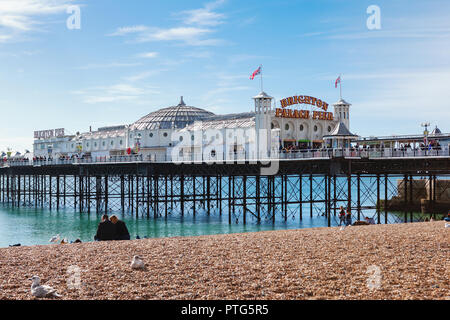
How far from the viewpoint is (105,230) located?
61.4ft

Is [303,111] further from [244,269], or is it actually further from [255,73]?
[244,269]

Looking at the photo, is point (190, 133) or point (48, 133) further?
point (48, 133)

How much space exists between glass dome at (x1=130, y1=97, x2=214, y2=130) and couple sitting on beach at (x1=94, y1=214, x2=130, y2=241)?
43752 mm

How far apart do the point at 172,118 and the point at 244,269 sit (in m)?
54.4

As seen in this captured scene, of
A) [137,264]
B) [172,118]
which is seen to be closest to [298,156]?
[137,264]

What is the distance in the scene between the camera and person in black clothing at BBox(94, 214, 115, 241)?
18703 mm

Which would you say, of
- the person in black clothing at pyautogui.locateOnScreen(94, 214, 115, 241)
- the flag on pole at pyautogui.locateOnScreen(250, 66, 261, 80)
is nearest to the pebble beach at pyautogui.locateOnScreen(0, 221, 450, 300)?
the person in black clothing at pyautogui.locateOnScreen(94, 214, 115, 241)

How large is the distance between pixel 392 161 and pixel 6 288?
28681 millimetres

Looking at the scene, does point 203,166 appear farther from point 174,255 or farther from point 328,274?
point 328,274

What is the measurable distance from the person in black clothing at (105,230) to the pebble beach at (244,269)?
4.48ft

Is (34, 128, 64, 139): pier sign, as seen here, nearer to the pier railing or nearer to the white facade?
the white facade

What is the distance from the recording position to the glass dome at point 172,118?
211 feet

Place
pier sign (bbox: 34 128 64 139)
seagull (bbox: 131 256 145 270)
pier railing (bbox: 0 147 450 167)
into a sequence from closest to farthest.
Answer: seagull (bbox: 131 256 145 270) → pier railing (bbox: 0 147 450 167) → pier sign (bbox: 34 128 64 139)
